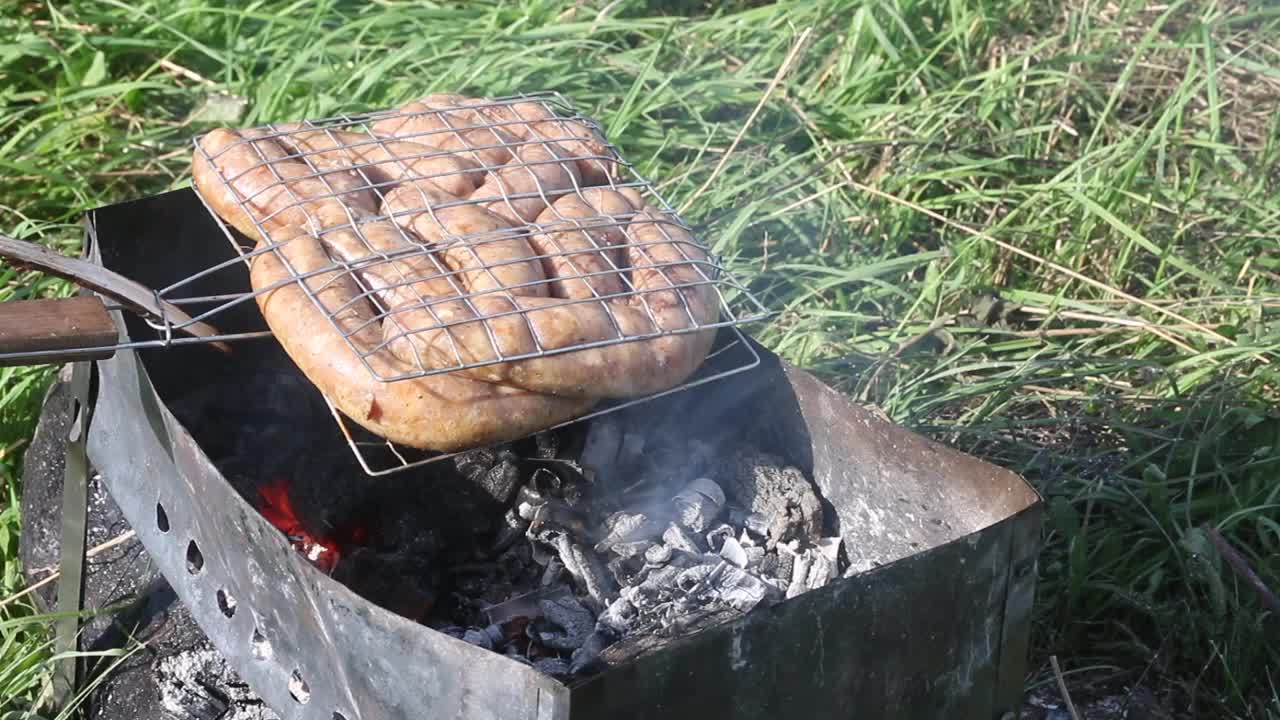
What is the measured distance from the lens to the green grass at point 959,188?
3.28m

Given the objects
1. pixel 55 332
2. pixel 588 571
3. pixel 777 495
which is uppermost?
pixel 55 332

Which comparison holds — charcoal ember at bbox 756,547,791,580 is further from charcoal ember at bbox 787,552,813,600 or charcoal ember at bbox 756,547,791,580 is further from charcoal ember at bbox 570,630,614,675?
charcoal ember at bbox 570,630,614,675

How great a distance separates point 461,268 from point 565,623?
2.29ft

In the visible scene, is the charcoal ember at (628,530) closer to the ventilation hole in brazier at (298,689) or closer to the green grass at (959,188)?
the ventilation hole in brazier at (298,689)

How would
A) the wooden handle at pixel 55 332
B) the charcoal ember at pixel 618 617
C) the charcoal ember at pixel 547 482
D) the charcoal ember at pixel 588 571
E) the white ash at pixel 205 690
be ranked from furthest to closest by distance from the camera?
the white ash at pixel 205 690 → the charcoal ember at pixel 547 482 → the charcoal ember at pixel 588 571 → the charcoal ember at pixel 618 617 → the wooden handle at pixel 55 332

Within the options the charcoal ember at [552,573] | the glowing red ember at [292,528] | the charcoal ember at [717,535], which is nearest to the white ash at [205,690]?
the glowing red ember at [292,528]

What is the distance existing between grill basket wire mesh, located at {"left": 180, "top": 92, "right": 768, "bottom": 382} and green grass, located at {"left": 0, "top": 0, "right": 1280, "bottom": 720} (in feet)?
4.18

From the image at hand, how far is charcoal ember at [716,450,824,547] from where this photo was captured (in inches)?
104

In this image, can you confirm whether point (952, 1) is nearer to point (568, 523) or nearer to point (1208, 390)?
point (1208, 390)

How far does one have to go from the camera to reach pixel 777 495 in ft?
8.74

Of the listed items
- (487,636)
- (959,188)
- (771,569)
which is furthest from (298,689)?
(959,188)

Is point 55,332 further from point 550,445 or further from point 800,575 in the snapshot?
point 800,575

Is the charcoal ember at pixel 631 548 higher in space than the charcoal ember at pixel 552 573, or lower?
higher

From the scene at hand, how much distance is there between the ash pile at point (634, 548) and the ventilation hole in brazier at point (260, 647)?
0.33 m
